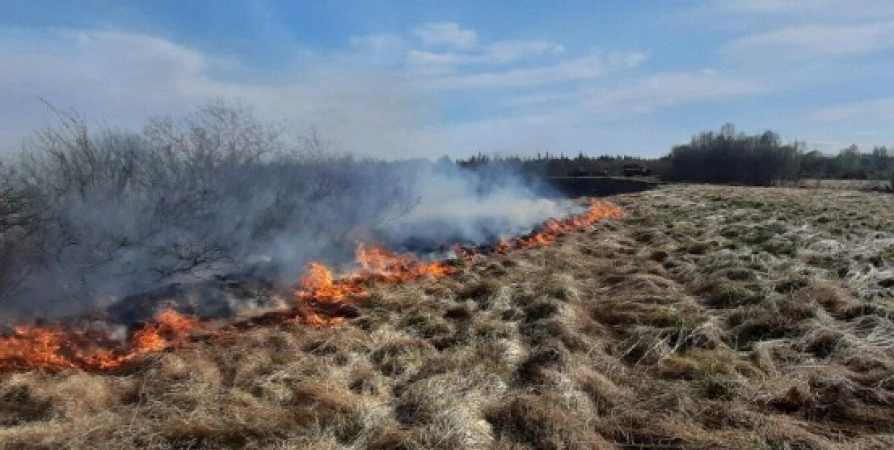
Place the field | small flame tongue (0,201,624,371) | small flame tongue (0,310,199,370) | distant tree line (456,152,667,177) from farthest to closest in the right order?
distant tree line (456,152,667,177)
small flame tongue (0,201,624,371)
small flame tongue (0,310,199,370)
the field

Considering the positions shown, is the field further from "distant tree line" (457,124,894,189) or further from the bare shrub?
"distant tree line" (457,124,894,189)

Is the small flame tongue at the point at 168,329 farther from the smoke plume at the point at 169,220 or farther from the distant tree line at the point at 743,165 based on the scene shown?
the distant tree line at the point at 743,165

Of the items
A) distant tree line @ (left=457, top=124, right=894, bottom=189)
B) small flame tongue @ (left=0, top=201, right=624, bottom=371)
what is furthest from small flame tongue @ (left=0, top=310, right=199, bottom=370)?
distant tree line @ (left=457, top=124, right=894, bottom=189)

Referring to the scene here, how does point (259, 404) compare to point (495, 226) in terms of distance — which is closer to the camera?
point (259, 404)

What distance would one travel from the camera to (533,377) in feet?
20.9

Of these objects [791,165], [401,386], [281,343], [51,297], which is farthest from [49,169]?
[791,165]

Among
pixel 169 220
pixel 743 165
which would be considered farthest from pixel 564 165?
pixel 169 220

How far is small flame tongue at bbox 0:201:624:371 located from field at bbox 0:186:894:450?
0.48m

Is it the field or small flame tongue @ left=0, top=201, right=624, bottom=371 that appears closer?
the field

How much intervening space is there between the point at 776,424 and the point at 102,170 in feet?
32.7

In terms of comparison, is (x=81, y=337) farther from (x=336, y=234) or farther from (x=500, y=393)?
(x=336, y=234)

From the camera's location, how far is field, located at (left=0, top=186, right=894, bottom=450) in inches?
198

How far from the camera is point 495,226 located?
63.8 feet

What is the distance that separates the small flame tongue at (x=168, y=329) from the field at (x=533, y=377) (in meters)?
0.48
